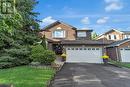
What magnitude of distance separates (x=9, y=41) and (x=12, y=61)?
223 centimetres

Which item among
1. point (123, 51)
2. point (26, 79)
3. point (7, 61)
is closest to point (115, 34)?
point (123, 51)

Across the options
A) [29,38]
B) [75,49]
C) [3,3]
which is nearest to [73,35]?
[75,49]

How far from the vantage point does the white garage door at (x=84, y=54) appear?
39.4m

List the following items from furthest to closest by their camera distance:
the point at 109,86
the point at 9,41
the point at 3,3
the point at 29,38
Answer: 1. the point at 29,38
2. the point at 9,41
3. the point at 109,86
4. the point at 3,3

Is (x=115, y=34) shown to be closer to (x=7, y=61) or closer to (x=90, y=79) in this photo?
(x=7, y=61)

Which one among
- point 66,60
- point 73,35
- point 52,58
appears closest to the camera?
point 52,58

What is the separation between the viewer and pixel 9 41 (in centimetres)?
2623

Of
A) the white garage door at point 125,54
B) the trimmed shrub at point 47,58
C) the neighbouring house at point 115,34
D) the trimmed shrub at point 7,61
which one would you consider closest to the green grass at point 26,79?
the trimmed shrub at point 47,58

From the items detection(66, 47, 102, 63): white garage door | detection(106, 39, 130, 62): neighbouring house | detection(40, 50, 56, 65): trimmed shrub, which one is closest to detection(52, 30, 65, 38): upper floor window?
detection(66, 47, 102, 63): white garage door

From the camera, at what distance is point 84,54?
1564 inches

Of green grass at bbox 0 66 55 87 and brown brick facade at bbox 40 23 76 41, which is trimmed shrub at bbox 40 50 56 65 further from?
brown brick facade at bbox 40 23 76 41

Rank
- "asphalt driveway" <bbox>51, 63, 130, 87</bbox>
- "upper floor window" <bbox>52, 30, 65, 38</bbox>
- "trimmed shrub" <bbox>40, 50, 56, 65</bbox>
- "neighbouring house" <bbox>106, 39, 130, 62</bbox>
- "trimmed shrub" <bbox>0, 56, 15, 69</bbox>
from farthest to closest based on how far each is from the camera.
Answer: "upper floor window" <bbox>52, 30, 65, 38</bbox> → "neighbouring house" <bbox>106, 39, 130, 62</bbox> → "trimmed shrub" <bbox>0, 56, 15, 69</bbox> → "trimmed shrub" <bbox>40, 50, 56, 65</bbox> → "asphalt driveway" <bbox>51, 63, 130, 87</bbox>

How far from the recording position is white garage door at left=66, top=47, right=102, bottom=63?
39.4 metres

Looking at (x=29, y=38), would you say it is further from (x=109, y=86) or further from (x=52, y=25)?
(x=52, y=25)
